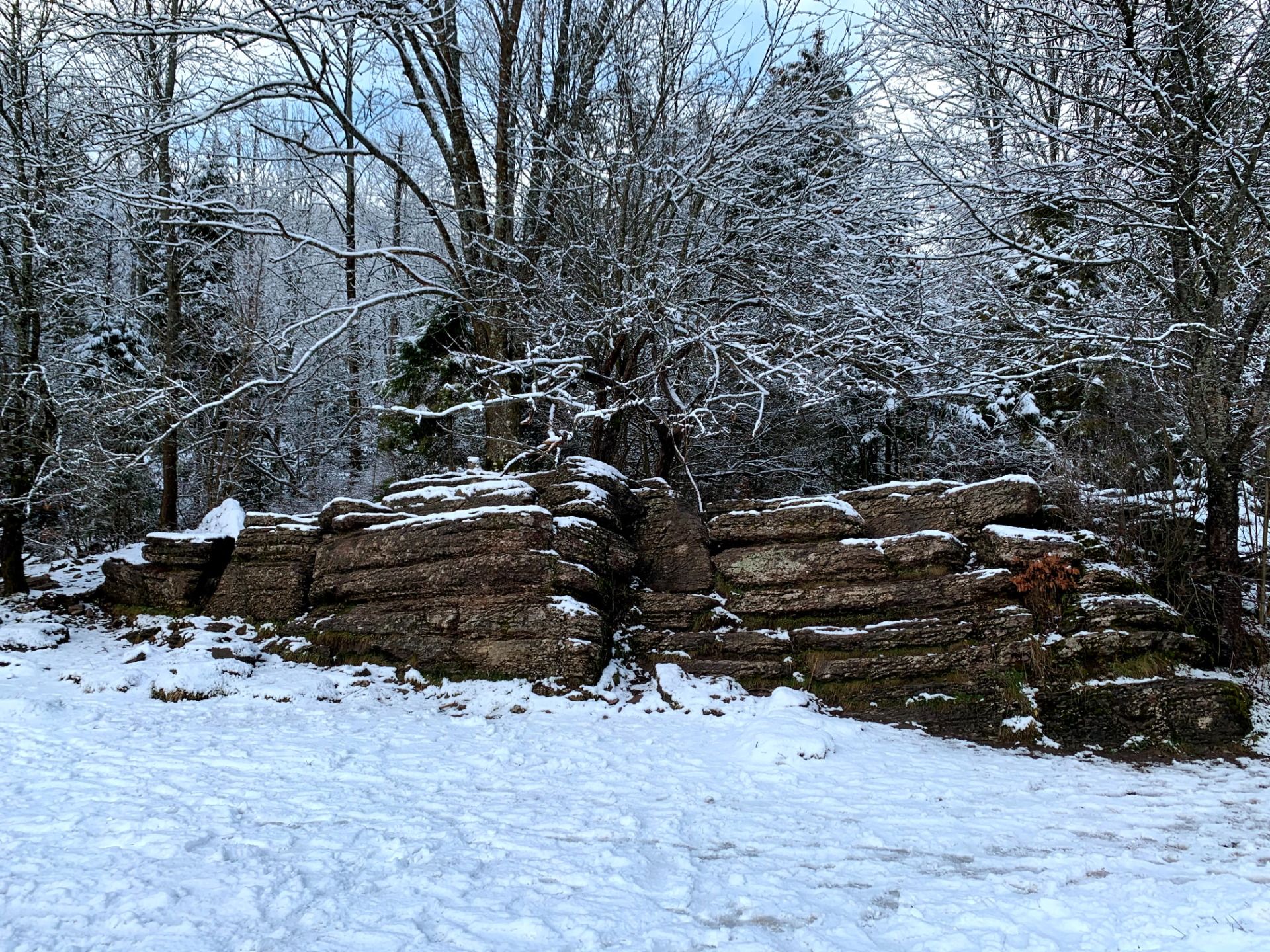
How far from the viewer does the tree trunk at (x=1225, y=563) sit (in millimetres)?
7562

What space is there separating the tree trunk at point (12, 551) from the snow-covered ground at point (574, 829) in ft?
13.5

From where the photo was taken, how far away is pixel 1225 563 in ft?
25.3

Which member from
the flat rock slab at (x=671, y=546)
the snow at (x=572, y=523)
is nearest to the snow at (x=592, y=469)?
the flat rock slab at (x=671, y=546)

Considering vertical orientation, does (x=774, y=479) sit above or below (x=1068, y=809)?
above

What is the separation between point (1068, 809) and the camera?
512 cm

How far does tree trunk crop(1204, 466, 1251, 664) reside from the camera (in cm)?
756

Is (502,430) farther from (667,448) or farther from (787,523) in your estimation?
(787,523)

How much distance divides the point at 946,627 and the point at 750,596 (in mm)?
2176

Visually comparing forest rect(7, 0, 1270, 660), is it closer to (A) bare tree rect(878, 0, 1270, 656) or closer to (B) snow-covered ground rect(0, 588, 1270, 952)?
(A) bare tree rect(878, 0, 1270, 656)

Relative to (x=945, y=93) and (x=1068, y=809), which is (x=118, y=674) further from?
(x=945, y=93)

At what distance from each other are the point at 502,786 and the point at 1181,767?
5.55 m

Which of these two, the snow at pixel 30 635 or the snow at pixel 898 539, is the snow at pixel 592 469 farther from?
the snow at pixel 30 635

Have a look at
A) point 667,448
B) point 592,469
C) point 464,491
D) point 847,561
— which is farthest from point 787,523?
point 464,491

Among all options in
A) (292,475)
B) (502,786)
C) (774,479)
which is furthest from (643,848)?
(292,475)
